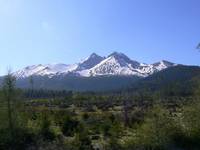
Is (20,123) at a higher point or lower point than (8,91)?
lower

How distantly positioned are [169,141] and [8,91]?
15.6m

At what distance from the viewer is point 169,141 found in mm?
37188

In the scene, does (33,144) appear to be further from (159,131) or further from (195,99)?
(195,99)

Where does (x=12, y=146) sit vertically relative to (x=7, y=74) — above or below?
below

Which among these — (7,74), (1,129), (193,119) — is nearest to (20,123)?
(1,129)

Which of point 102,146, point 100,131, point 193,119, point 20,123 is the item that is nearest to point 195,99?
point 193,119

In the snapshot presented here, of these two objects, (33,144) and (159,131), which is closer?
(159,131)

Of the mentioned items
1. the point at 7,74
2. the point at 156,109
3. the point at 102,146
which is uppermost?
the point at 7,74

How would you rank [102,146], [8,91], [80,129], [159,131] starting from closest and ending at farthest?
1. [159,131]
2. [102,146]
3. [8,91]
4. [80,129]

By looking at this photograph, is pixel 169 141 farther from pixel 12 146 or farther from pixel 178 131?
pixel 12 146

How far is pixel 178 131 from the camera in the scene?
A: 125 feet

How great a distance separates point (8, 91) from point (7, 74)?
5.46 feet

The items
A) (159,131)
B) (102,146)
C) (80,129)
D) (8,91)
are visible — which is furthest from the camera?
(80,129)

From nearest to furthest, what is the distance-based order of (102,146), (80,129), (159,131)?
(159,131), (102,146), (80,129)
